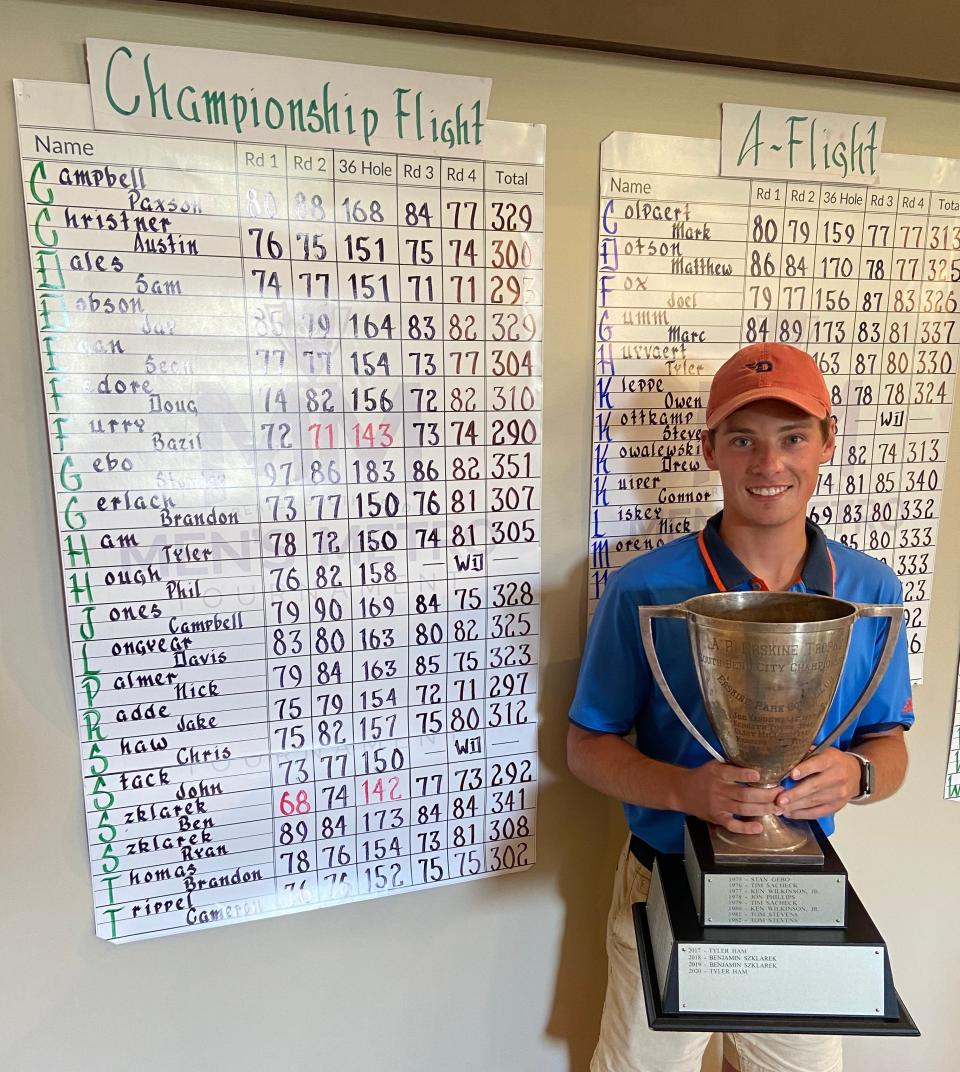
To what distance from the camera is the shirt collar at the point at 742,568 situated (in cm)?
104

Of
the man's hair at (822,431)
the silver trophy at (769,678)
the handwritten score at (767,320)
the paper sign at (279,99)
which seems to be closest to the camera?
the silver trophy at (769,678)

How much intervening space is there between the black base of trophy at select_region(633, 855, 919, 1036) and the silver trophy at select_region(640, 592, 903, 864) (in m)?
0.09

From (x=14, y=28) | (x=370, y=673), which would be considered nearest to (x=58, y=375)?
(x=14, y=28)

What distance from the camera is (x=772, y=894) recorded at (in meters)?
0.86

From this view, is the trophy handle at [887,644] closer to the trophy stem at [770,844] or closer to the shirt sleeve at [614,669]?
the trophy stem at [770,844]

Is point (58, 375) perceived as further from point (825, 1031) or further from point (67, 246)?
point (825, 1031)

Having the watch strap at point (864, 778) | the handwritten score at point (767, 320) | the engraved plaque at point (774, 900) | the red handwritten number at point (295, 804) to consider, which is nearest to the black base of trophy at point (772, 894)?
the engraved plaque at point (774, 900)

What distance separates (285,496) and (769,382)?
2.25 feet

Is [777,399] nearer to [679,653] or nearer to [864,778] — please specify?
[679,653]

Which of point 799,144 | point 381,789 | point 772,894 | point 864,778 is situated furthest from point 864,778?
point 799,144

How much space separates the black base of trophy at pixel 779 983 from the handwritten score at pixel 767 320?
0.55 metres

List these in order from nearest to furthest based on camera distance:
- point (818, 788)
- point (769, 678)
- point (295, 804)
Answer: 1. point (769, 678)
2. point (818, 788)
3. point (295, 804)

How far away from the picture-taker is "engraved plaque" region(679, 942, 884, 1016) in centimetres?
85

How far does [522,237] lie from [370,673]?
694 millimetres
